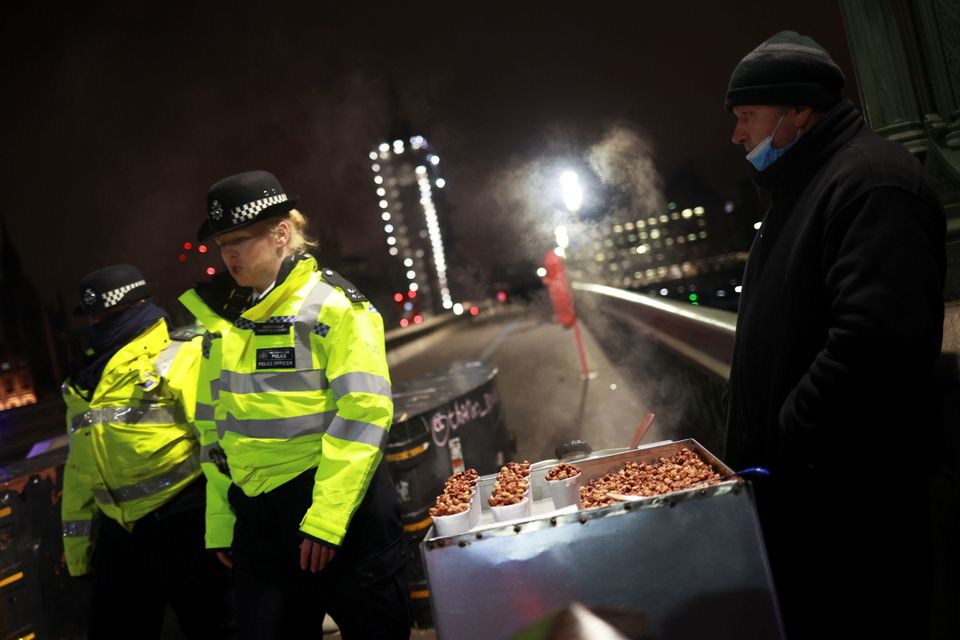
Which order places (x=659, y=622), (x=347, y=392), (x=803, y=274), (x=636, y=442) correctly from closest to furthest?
(x=659, y=622) → (x=803, y=274) → (x=636, y=442) → (x=347, y=392)

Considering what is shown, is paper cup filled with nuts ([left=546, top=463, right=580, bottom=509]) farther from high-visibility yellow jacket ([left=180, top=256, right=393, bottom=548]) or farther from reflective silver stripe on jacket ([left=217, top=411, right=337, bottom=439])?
reflective silver stripe on jacket ([left=217, top=411, right=337, bottom=439])

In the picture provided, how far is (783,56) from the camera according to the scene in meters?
2.00

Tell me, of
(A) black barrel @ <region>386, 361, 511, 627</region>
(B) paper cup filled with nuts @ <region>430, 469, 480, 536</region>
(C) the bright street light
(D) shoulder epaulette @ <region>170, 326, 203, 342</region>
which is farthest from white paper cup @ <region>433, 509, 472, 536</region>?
(C) the bright street light

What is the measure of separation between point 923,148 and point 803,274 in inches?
82.6

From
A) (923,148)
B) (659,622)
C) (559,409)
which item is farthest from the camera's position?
(559,409)

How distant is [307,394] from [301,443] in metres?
0.18

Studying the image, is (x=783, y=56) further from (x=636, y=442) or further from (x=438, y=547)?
(x=438, y=547)

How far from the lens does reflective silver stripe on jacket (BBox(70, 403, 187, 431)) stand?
3568 mm

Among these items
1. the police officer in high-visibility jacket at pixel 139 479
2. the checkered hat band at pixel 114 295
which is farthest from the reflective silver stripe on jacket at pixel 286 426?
the checkered hat band at pixel 114 295

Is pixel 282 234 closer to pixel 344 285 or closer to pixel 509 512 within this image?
pixel 344 285

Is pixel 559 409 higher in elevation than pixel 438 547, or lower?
lower

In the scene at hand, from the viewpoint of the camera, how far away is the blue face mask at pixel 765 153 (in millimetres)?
2119

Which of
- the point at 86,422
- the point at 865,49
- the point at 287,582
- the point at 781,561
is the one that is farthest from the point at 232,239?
the point at 865,49

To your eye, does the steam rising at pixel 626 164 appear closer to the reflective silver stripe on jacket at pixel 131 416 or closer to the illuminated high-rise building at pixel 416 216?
the reflective silver stripe on jacket at pixel 131 416
